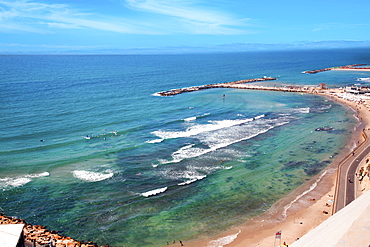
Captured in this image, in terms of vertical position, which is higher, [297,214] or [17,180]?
[17,180]

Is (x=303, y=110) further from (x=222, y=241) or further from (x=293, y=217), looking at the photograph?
(x=222, y=241)

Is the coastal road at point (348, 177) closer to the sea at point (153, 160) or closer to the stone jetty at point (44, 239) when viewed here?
the sea at point (153, 160)

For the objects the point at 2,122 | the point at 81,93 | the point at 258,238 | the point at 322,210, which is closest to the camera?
the point at 258,238

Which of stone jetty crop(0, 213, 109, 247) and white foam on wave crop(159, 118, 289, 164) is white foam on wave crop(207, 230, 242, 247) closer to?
stone jetty crop(0, 213, 109, 247)

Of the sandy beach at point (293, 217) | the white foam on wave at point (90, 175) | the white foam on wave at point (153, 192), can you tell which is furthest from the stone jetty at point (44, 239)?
the white foam on wave at point (90, 175)

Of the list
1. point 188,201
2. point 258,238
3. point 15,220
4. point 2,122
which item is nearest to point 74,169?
point 15,220

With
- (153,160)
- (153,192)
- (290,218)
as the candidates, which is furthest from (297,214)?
(153,160)

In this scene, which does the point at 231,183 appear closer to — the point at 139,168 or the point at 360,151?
the point at 139,168
